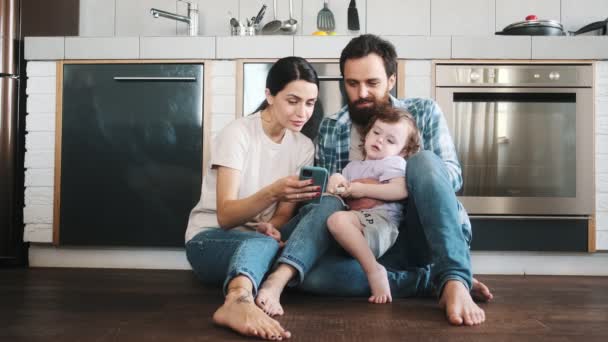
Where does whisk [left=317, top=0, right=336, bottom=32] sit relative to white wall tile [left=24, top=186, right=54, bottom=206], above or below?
above

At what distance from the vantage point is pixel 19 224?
268 centimetres

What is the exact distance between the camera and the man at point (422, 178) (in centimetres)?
144

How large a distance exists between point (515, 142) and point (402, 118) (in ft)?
3.56

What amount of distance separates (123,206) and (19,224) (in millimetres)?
511

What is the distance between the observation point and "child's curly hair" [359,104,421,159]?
5.87 ft

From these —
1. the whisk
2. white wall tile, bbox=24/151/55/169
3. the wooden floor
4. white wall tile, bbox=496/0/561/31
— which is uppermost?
white wall tile, bbox=496/0/561/31

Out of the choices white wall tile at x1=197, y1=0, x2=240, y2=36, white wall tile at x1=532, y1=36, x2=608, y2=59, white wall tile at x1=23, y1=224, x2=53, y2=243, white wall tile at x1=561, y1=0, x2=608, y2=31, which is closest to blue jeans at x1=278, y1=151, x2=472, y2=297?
white wall tile at x1=532, y1=36, x2=608, y2=59

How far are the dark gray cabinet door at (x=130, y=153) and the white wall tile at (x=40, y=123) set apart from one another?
2.4 inches

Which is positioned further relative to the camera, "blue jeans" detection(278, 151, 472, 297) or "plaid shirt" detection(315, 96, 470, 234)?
"plaid shirt" detection(315, 96, 470, 234)

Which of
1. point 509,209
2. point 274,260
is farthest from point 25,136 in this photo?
point 509,209

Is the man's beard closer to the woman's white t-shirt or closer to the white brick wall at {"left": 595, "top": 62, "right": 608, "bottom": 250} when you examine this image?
the woman's white t-shirt

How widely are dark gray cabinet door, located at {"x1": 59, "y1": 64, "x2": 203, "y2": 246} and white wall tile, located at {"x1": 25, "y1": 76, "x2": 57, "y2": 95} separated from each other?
0.06 m

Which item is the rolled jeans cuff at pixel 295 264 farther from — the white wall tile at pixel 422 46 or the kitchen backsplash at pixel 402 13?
the kitchen backsplash at pixel 402 13

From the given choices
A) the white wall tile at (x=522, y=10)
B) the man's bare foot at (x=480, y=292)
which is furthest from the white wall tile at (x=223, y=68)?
the white wall tile at (x=522, y=10)
